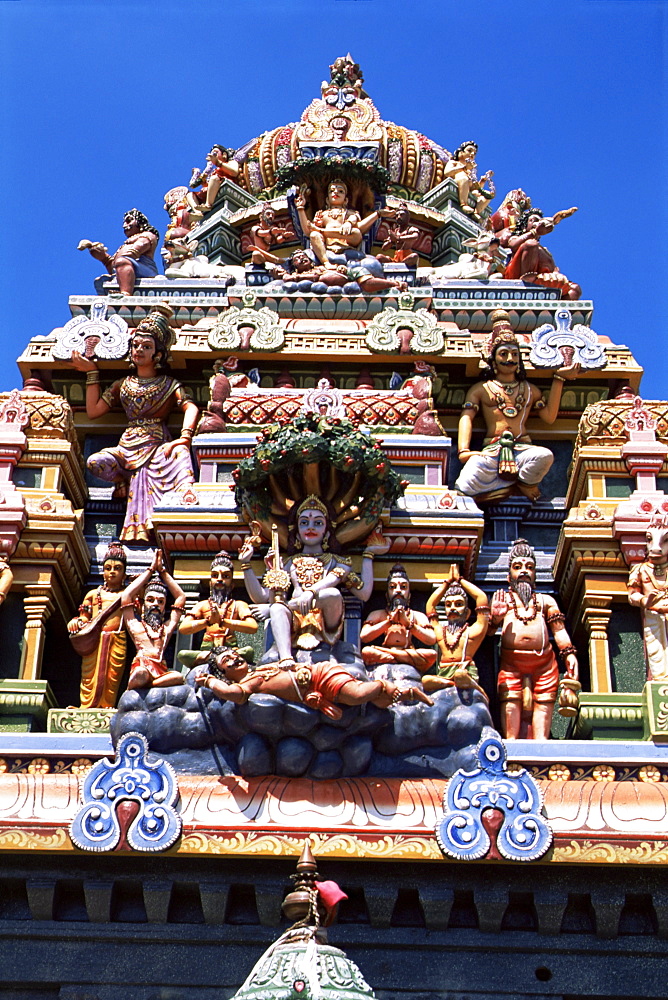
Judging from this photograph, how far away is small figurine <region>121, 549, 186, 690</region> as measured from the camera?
15.9m

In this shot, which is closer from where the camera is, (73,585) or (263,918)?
(263,918)

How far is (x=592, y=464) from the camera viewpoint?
19.6 m

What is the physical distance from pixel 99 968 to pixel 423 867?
9.68ft

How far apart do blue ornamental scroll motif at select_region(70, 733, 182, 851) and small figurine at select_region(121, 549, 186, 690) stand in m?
0.66

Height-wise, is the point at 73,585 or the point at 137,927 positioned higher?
the point at 73,585

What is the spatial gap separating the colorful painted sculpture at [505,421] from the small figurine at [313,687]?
527cm

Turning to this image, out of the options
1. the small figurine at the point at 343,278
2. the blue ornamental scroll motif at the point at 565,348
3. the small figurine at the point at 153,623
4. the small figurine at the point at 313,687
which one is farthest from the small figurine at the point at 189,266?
the small figurine at the point at 313,687

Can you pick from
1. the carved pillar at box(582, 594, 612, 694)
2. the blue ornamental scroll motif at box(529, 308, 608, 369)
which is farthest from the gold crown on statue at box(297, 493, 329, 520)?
the blue ornamental scroll motif at box(529, 308, 608, 369)

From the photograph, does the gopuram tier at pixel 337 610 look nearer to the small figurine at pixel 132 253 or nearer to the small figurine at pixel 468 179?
the small figurine at pixel 132 253

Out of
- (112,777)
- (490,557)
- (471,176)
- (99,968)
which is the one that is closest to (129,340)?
(490,557)

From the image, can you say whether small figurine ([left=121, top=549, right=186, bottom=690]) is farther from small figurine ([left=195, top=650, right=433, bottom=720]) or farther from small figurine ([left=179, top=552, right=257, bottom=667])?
small figurine ([left=195, top=650, right=433, bottom=720])

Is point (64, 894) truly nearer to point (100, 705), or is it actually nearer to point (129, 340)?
point (100, 705)

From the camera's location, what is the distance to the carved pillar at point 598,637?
18.1 metres

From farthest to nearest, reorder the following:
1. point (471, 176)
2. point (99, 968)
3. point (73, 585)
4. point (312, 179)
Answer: point (471, 176) < point (312, 179) < point (73, 585) < point (99, 968)
